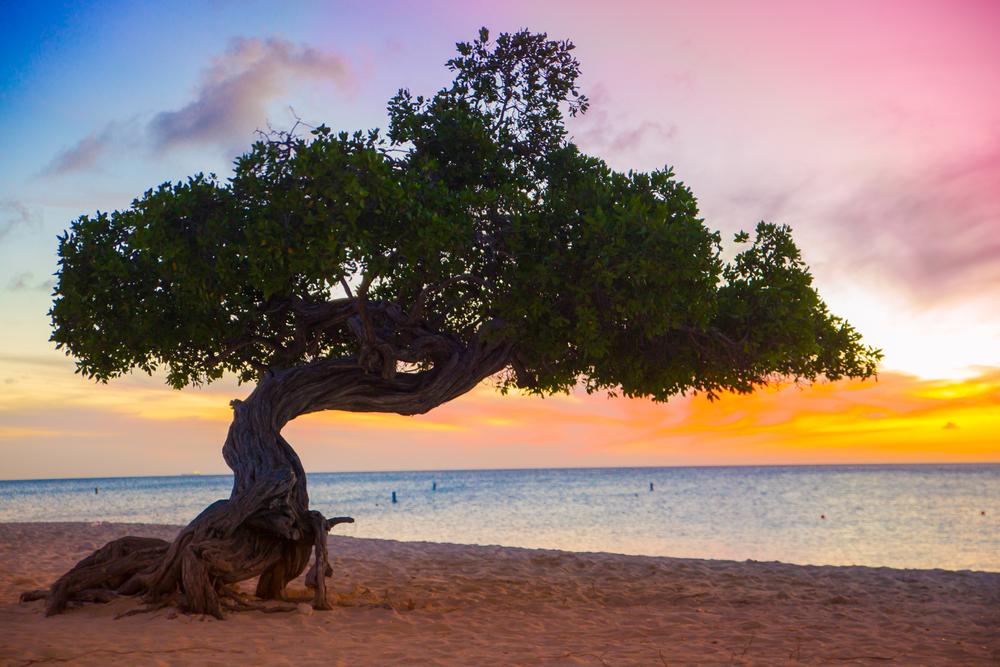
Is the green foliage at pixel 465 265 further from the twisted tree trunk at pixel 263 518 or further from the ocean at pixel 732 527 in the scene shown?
the ocean at pixel 732 527

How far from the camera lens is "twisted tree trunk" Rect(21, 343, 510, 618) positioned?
11484mm

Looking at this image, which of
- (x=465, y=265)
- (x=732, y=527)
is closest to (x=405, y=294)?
(x=465, y=265)

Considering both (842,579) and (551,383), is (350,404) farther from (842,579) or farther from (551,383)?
(842,579)

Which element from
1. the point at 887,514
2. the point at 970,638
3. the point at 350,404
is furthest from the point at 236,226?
the point at 887,514

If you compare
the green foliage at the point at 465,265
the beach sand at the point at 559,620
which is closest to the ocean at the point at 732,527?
the beach sand at the point at 559,620

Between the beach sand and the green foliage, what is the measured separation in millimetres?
3786

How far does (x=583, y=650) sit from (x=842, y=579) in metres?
9.81

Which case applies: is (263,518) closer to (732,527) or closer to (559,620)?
(559,620)

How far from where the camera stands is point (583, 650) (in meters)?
9.52

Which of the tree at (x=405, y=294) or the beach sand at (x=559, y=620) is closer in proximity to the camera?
the beach sand at (x=559, y=620)

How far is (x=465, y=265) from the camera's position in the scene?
11805 millimetres

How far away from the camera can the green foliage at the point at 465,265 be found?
10.7m

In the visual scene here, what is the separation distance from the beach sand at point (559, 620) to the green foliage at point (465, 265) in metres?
3.79

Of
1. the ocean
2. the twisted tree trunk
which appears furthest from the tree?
the ocean
